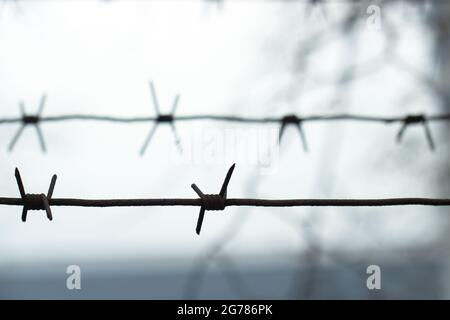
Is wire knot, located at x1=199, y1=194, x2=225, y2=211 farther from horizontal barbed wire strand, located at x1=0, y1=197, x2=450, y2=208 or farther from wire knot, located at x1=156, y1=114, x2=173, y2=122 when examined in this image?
wire knot, located at x1=156, y1=114, x2=173, y2=122

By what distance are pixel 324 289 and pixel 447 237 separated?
40 centimetres

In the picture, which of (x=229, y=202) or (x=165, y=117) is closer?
(x=229, y=202)

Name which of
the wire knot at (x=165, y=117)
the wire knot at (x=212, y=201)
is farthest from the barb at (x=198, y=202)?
the wire knot at (x=165, y=117)

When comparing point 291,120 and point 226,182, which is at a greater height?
point 291,120

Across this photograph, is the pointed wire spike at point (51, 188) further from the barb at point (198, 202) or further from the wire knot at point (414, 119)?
the wire knot at point (414, 119)

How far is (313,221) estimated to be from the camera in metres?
1.40

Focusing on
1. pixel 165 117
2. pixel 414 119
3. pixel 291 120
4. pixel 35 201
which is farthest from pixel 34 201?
pixel 414 119

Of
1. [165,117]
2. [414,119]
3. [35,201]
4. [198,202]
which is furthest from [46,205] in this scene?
[414,119]

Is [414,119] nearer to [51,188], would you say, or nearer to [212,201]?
[212,201]

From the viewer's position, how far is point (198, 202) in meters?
0.54
